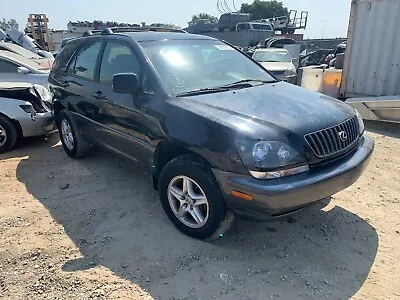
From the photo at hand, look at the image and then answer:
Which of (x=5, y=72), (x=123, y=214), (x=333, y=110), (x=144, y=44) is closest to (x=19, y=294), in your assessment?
(x=123, y=214)

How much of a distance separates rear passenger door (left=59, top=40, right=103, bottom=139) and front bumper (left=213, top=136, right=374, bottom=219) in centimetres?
226

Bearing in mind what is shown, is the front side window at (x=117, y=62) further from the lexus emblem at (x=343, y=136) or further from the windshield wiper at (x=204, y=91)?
the lexus emblem at (x=343, y=136)

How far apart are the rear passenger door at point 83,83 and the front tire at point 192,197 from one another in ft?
5.25

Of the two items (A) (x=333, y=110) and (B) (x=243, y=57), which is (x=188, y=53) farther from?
(A) (x=333, y=110)

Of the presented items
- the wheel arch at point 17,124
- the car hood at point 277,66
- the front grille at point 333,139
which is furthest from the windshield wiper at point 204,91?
the car hood at point 277,66

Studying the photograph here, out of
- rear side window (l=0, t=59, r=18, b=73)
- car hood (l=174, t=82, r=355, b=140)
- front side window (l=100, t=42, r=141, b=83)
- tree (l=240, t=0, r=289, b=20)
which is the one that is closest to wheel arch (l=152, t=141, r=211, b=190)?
car hood (l=174, t=82, r=355, b=140)

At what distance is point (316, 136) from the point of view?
8.77 ft

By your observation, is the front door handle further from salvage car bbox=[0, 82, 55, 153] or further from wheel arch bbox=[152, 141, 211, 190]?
salvage car bbox=[0, 82, 55, 153]

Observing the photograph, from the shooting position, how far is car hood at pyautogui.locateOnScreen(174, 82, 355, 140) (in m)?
2.61

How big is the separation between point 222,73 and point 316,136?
1381 millimetres

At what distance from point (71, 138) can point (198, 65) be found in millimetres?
2474

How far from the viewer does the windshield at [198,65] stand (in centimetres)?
331

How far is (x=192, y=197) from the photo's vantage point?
297 cm

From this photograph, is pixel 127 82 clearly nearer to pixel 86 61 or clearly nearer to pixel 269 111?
pixel 269 111
